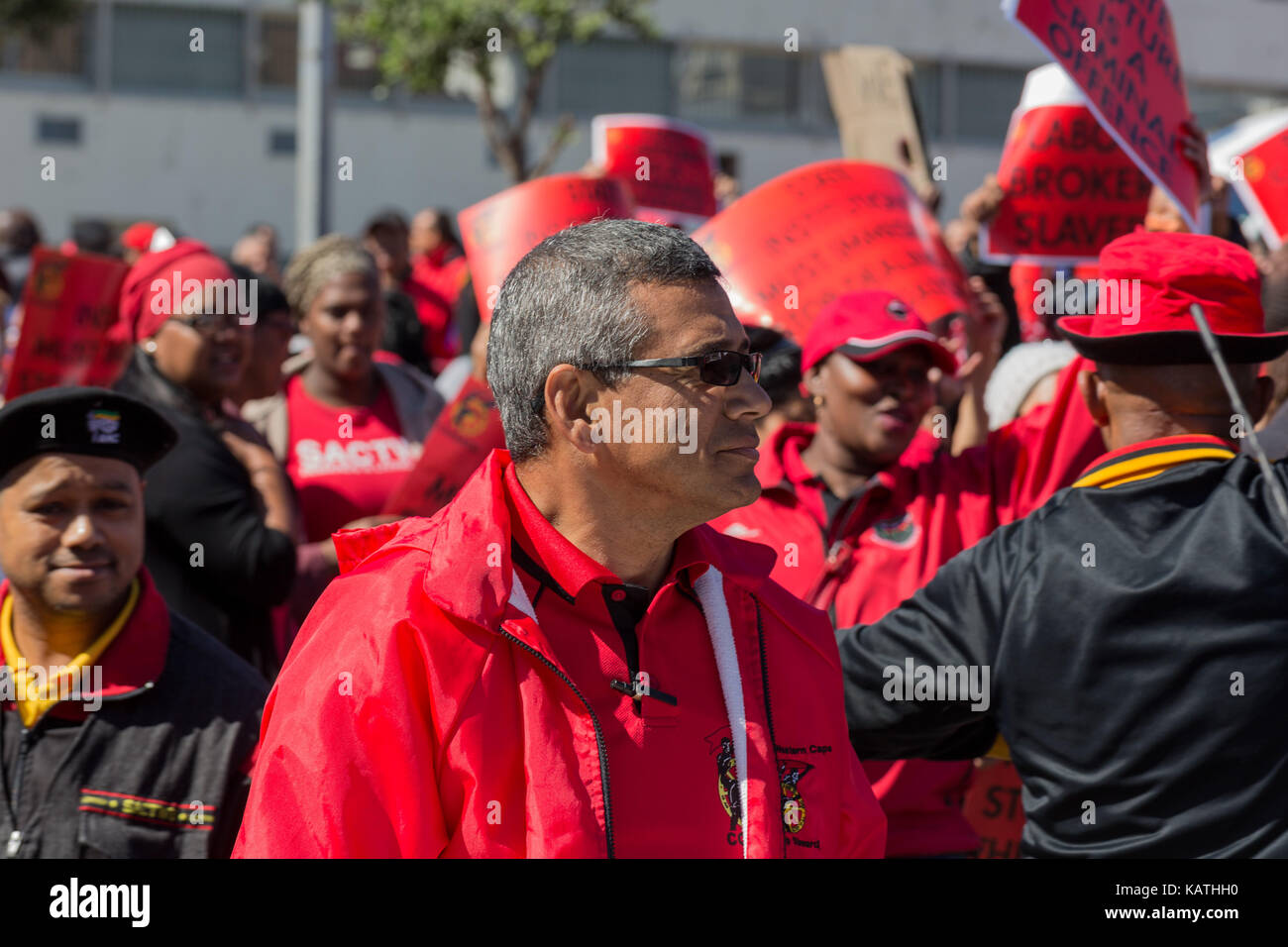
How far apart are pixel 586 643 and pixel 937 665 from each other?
0.94m

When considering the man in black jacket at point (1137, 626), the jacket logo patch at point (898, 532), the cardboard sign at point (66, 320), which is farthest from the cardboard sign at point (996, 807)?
the cardboard sign at point (66, 320)

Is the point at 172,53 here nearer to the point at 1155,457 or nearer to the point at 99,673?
the point at 99,673

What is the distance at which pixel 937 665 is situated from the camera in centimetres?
279

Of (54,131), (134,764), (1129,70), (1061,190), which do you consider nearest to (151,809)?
(134,764)

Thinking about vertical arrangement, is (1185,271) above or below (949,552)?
above

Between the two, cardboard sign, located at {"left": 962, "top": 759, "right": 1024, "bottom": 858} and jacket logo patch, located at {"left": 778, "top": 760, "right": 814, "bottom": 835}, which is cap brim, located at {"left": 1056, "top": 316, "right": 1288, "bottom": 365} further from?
cardboard sign, located at {"left": 962, "top": 759, "right": 1024, "bottom": 858}

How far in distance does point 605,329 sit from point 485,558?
359mm

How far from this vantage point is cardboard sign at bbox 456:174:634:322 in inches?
197

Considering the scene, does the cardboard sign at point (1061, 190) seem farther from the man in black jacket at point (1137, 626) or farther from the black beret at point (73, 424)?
the black beret at point (73, 424)

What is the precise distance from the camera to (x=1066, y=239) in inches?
208

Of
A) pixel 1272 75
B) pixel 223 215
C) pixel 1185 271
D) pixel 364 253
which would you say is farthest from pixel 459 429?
pixel 1272 75

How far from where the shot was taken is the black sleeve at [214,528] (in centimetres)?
393

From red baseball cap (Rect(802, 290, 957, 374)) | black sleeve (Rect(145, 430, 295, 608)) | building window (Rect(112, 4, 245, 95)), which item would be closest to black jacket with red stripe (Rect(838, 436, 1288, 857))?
red baseball cap (Rect(802, 290, 957, 374))
